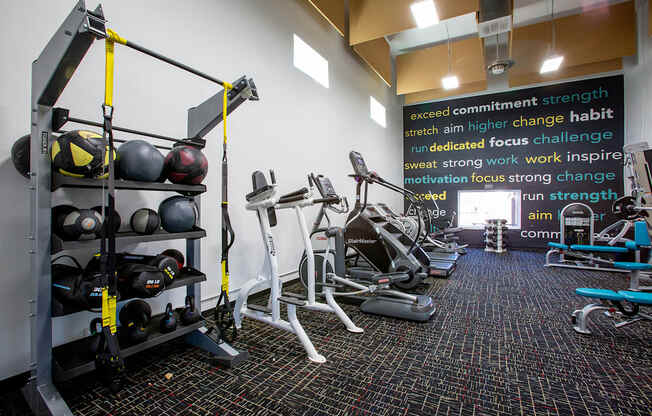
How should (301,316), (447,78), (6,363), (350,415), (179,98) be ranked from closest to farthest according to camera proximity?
(350,415)
(6,363)
(179,98)
(301,316)
(447,78)

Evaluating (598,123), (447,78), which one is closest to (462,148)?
(447,78)

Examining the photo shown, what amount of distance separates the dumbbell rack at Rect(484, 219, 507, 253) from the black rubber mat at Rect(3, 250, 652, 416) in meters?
4.26

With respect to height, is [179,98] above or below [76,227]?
above

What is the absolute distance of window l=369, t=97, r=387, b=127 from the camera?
6.63 m

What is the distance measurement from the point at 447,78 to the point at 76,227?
6.68m

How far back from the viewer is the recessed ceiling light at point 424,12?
165 inches

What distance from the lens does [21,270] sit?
5.92 ft

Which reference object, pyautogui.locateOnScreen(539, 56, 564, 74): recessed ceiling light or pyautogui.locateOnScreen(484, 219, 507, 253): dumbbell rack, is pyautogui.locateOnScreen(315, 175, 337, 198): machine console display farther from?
pyautogui.locateOnScreen(484, 219, 507, 253): dumbbell rack

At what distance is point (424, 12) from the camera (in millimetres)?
4301

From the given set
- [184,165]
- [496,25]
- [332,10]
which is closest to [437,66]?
[496,25]

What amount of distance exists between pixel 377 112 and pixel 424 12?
2740 mm

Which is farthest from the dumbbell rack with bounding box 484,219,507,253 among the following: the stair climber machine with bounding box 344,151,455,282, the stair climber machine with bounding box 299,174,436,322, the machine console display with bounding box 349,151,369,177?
the machine console display with bounding box 349,151,369,177

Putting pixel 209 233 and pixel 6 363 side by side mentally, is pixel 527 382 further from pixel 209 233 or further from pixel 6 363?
pixel 6 363

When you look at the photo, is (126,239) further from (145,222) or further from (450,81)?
(450,81)
